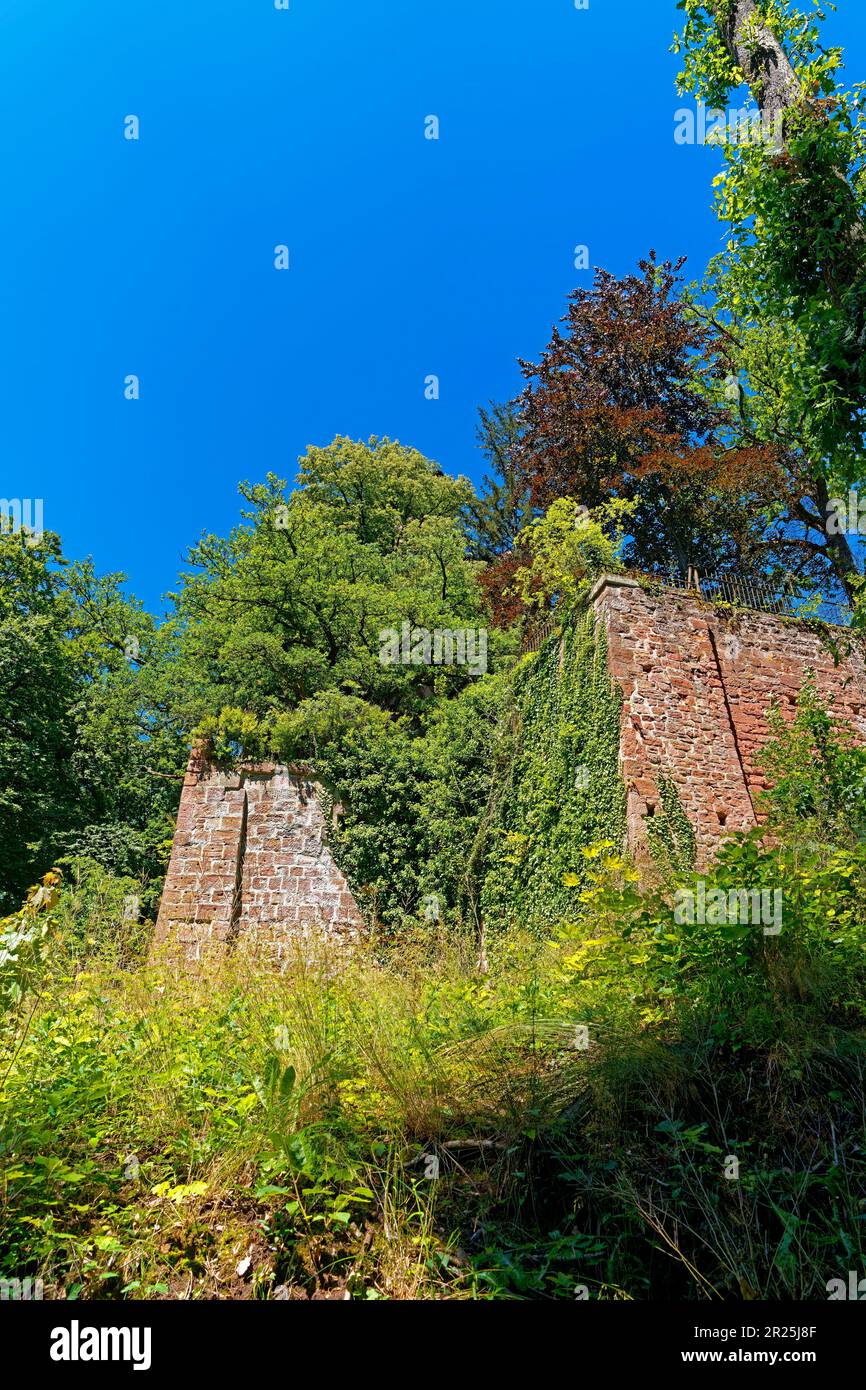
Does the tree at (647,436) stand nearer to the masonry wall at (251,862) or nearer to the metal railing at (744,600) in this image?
the metal railing at (744,600)

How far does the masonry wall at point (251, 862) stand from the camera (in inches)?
530

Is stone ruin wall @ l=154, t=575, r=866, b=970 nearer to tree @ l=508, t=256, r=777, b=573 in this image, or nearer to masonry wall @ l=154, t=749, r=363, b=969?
masonry wall @ l=154, t=749, r=363, b=969

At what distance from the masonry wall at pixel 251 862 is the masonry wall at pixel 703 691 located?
561cm

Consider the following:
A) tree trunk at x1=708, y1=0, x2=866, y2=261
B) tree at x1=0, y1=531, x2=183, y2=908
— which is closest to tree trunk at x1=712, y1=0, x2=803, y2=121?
tree trunk at x1=708, y1=0, x2=866, y2=261

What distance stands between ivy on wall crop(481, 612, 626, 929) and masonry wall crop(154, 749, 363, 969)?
111 inches

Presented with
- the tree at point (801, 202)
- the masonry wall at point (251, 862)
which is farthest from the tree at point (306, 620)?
the tree at point (801, 202)

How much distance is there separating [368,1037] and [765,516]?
18.4 m

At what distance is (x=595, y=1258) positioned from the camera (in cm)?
346

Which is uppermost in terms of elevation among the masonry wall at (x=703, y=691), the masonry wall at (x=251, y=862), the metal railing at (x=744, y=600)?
the metal railing at (x=744, y=600)

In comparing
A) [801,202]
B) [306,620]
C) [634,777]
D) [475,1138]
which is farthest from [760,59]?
[306,620]

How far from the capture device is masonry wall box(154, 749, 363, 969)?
44.2ft
